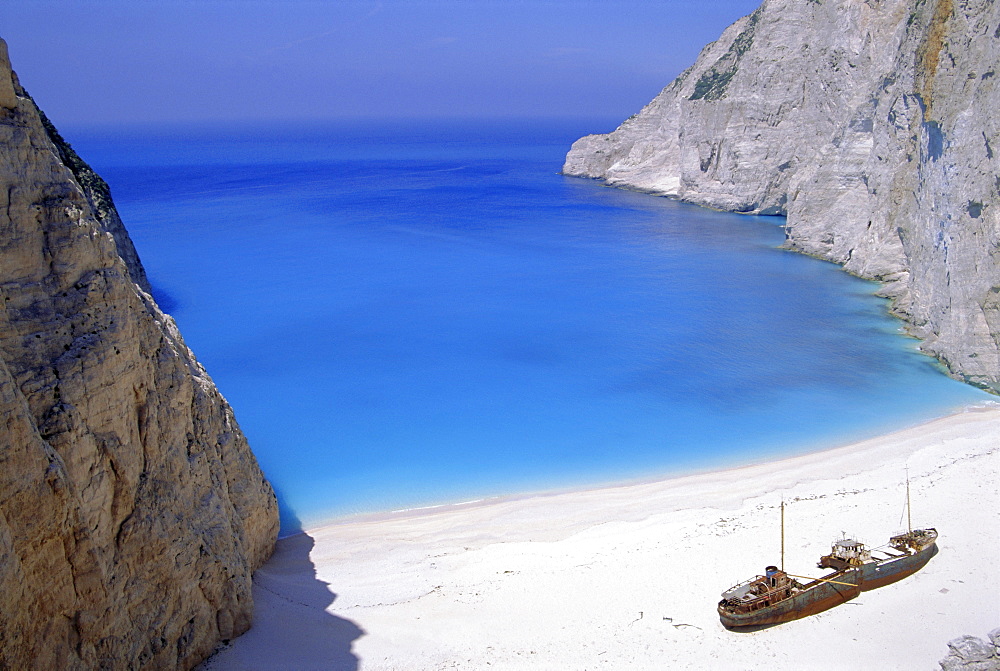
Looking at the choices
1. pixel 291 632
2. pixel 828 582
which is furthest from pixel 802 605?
pixel 291 632

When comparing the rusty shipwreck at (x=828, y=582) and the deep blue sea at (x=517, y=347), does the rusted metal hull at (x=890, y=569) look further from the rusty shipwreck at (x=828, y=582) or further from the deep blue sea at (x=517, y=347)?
the deep blue sea at (x=517, y=347)

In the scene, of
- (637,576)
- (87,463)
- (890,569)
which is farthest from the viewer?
(637,576)

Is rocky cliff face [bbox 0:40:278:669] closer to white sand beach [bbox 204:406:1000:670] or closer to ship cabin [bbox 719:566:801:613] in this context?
white sand beach [bbox 204:406:1000:670]

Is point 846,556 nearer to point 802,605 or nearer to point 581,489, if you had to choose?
point 802,605

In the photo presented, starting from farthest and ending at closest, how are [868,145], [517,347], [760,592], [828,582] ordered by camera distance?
[868,145] < [517,347] < [828,582] < [760,592]

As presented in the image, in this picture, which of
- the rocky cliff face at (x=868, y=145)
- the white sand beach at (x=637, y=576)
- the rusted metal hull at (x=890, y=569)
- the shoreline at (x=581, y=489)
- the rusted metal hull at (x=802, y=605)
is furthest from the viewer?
the rocky cliff face at (x=868, y=145)

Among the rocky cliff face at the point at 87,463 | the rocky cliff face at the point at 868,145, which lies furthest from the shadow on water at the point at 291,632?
the rocky cliff face at the point at 868,145

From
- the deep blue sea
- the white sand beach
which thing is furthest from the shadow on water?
the deep blue sea
